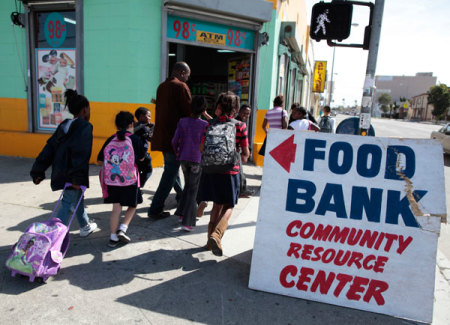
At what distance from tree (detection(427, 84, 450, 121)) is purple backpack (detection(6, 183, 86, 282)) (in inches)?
3127

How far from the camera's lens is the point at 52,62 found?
7781mm

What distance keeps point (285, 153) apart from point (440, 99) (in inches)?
3092

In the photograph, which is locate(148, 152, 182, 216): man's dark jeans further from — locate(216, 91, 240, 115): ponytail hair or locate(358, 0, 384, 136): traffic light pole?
locate(358, 0, 384, 136): traffic light pole

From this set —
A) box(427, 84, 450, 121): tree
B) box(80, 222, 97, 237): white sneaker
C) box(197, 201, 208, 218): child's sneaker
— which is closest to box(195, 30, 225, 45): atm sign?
box(197, 201, 208, 218): child's sneaker

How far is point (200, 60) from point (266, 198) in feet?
32.3

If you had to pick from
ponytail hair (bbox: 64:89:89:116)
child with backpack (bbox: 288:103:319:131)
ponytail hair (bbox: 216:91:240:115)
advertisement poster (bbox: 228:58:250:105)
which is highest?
advertisement poster (bbox: 228:58:250:105)

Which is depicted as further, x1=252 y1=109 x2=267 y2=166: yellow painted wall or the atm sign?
x1=252 y1=109 x2=267 y2=166: yellow painted wall

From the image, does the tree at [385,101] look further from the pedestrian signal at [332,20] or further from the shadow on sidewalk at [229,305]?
the shadow on sidewalk at [229,305]

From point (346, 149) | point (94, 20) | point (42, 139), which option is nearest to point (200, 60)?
point (94, 20)

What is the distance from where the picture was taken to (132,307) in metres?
2.75

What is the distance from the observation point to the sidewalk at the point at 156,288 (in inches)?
105

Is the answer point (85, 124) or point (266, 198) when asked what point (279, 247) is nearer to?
point (266, 198)

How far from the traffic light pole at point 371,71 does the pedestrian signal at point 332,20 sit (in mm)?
321

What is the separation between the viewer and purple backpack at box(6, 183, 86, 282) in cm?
290
